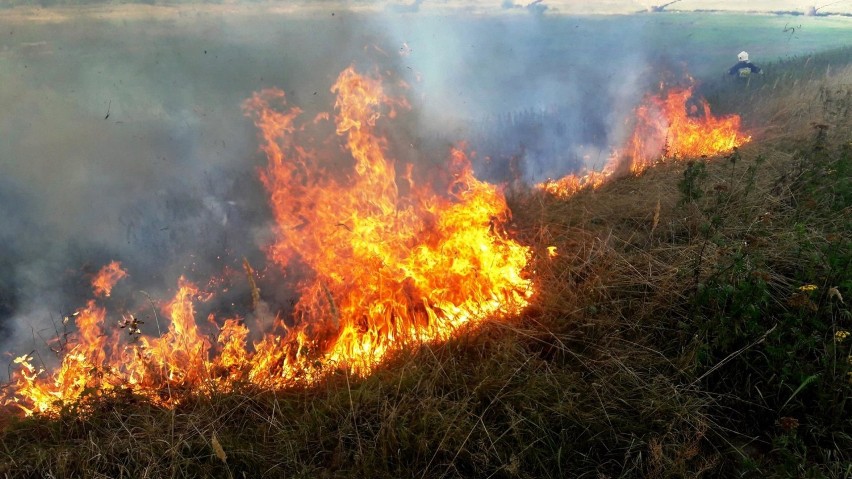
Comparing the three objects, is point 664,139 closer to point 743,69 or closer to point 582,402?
point 743,69

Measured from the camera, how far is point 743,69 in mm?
11094

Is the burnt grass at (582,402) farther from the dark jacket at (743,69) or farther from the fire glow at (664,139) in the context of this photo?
the dark jacket at (743,69)

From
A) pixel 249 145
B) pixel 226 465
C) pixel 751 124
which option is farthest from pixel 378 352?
pixel 751 124

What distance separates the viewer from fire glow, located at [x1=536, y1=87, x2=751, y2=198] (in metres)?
6.55

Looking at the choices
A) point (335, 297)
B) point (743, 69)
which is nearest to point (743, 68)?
point (743, 69)

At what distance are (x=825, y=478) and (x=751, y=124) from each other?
8.74m

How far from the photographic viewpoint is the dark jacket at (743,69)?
36.1 feet

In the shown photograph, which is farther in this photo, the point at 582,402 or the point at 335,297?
the point at 335,297

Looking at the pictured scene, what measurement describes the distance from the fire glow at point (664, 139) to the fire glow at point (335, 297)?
246cm

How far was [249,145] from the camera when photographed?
6.84m

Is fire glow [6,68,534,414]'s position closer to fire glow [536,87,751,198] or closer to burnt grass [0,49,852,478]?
burnt grass [0,49,852,478]

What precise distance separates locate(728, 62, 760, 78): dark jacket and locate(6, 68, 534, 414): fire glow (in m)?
10.2

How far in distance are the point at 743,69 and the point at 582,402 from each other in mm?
12440

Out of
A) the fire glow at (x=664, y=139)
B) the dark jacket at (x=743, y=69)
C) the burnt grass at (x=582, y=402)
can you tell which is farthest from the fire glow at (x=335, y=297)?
the dark jacket at (x=743, y=69)
